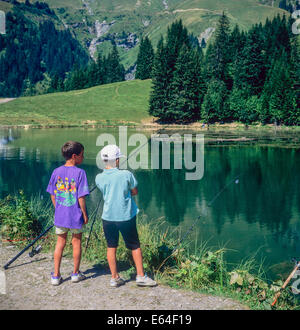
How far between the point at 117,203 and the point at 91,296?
131 cm

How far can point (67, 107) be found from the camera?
6894 centimetres

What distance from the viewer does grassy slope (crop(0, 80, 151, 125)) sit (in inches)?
2364

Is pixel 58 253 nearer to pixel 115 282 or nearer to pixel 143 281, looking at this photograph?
pixel 115 282

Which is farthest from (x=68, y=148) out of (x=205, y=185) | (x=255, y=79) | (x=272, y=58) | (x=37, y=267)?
(x=272, y=58)

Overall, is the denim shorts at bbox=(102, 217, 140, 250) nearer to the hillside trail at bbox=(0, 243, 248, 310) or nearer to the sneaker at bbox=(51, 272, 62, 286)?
the hillside trail at bbox=(0, 243, 248, 310)

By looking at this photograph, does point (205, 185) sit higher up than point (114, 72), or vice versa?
point (114, 72)

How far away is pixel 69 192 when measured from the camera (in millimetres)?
5176

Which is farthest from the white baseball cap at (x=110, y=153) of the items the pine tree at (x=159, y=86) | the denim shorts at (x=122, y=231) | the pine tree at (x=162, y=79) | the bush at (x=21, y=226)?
the pine tree at (x=159, y=86)

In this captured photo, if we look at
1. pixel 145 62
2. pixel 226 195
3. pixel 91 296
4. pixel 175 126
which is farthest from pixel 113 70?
pixel 91 296

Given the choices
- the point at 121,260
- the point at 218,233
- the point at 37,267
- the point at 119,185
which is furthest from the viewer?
the point at 218,233

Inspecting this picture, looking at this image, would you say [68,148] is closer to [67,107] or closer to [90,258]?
[90,258]

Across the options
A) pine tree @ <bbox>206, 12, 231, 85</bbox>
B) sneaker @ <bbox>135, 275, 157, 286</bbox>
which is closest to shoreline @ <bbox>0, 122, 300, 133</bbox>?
pine tree @ <bbox>206, 12, 231, 85</bbox>
